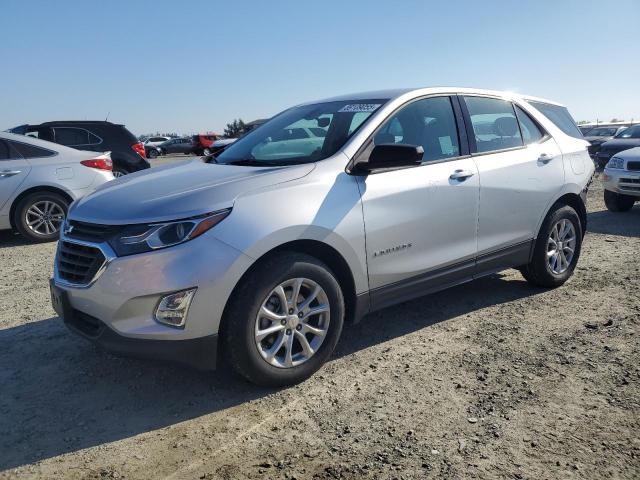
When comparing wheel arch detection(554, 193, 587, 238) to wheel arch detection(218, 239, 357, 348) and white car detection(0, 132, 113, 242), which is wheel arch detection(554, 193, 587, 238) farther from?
white car detection(0, 132, 113, 242)

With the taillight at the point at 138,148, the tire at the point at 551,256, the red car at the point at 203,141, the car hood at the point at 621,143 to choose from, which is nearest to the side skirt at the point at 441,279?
the tire at the point at 551,256

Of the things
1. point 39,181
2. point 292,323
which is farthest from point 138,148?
point 292,323

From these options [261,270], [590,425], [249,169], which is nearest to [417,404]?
[590,425]

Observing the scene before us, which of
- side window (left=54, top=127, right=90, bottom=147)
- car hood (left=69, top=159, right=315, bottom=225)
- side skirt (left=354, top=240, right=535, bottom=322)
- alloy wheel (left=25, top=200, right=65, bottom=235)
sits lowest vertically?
side skirt (left=354, top=240, right=535, bottom=322)

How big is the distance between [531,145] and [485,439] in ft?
9.61

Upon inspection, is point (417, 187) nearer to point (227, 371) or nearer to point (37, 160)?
point (227, 371)

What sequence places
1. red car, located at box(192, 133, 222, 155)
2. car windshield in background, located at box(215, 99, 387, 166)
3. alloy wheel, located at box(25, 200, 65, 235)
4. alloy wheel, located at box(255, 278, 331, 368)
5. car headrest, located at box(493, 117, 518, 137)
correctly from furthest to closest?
red car, located at box(192, 133, 222, 155)
alloy wheel, located at box(25, 200, 65, 235)
car headrest, located at box(493, 117, 518, 137)
car windshield in background, located at box(215, 99, 387, 166)
alloy wheel, located at box(255, 278, 331, 368)

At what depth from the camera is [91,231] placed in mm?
3150

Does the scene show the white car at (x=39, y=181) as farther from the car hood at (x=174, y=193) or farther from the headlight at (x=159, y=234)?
the headlight at (x=159, y=234)

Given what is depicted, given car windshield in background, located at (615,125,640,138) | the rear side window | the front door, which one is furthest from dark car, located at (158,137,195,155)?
the front door

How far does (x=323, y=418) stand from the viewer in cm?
299

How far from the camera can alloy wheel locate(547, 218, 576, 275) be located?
5.02 m

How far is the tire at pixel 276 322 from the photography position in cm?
304

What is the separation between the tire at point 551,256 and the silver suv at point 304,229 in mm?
40
